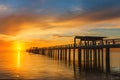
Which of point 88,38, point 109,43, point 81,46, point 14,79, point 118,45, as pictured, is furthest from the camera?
point 88,38

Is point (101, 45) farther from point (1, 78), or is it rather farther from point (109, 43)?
point (1, 78)

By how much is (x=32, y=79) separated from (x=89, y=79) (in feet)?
20.0

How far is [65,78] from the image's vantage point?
102 feet

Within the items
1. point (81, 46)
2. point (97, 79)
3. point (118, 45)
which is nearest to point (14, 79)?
point (97, 79)

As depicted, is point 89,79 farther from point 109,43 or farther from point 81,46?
point 81,46

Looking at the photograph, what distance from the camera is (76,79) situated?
30.7 metres

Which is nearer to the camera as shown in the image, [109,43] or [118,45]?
[118,45]

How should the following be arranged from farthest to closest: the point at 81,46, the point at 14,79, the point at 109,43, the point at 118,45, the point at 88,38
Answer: the point at 88,38
the point at 81,46
the point at 109,43
the point at 118,45
the point at 14,79

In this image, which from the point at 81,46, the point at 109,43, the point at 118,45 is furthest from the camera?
the point at 81,46

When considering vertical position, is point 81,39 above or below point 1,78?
above

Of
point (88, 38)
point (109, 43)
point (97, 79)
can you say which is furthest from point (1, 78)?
point (88, 38)

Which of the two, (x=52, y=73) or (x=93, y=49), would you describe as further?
(x=93, y=49)

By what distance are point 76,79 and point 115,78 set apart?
14.3ft

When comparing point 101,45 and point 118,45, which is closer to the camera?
point 118,45
